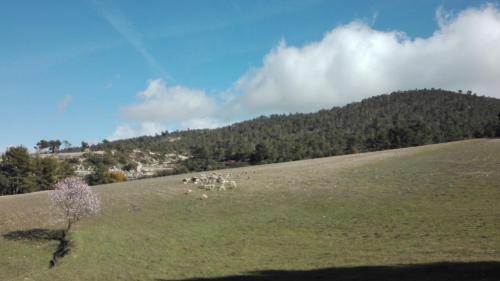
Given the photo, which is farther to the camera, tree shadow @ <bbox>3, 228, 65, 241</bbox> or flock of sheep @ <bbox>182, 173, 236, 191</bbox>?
flock of sheep @ <bbox>182, 173, 236, 191</bbox>

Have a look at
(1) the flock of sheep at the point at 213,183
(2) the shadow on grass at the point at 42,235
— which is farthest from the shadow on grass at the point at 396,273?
(1) the flock of sheep at the point at 213,183

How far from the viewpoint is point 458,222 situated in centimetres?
3359

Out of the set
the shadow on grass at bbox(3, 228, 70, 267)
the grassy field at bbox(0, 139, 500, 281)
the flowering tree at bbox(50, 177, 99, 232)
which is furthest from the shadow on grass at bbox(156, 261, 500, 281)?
the flowering tree at bbox(50, 177, 99, 232)

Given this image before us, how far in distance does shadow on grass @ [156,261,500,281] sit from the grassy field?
6 centimetres

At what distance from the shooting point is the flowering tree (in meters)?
44.8

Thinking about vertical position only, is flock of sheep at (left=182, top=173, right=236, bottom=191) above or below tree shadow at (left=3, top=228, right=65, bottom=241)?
above

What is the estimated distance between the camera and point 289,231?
3803cm

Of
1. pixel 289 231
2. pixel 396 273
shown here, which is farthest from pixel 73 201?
pixel 396 273

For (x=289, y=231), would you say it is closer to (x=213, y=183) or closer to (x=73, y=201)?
(x=73, y=201)

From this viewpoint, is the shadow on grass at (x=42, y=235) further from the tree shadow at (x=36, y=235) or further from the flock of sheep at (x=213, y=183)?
the flock of sheep at (x=213, y=183)

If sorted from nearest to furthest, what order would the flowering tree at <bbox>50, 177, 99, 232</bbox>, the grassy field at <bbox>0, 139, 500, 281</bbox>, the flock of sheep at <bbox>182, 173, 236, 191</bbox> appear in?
the grassy field at <bbox>0, 139, 500, 281</bbox>
the flowering tree at <bbox>50, 177, 99, 232</bbox>
the flock of sheep at <bbox>182, 173, 236, 191</bbox>

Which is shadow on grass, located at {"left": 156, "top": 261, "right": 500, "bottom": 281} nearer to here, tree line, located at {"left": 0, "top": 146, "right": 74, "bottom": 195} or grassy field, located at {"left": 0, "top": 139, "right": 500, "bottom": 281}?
grassy field, located at {"left": 0, "top": 139, "right": 500, "bottom": 281}

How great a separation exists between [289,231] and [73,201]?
72.4 ft

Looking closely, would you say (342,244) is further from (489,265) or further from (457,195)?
(457,195)
